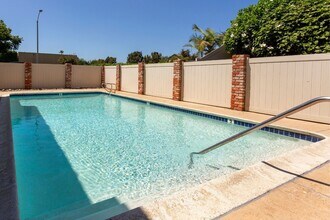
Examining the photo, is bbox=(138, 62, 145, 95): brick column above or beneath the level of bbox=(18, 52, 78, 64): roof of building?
beneath

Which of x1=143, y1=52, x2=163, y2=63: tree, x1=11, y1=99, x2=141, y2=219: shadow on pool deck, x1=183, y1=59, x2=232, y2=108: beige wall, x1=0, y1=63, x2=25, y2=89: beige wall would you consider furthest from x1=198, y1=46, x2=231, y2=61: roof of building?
x1=143, y1=52, x2=163, y2=63: tree

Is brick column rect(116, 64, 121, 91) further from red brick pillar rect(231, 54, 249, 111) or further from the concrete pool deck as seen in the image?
the concrete pool deck

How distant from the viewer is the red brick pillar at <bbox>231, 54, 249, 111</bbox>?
888cm

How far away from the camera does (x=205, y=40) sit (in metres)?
22.6

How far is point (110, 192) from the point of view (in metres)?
3.67

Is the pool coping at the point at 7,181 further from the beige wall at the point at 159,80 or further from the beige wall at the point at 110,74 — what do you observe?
the beige wall at the point at 110,74

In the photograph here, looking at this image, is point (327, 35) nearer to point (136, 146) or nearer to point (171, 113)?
point (171, 113)

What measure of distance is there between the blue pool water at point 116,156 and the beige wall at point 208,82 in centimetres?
167

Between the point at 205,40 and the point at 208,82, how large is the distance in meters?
13.2

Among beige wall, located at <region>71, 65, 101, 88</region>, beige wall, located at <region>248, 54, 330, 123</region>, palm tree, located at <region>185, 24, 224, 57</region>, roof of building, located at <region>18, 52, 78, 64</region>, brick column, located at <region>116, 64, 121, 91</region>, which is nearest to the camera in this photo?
beige wall, located at <region>248, 54, 330, 123</region>

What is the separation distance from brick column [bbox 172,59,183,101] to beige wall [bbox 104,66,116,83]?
25.1 feet

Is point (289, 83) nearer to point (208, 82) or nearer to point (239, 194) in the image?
point (208, 82)

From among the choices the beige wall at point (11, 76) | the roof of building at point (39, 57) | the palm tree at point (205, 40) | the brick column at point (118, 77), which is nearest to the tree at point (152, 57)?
the roof of building at point (39, 57)

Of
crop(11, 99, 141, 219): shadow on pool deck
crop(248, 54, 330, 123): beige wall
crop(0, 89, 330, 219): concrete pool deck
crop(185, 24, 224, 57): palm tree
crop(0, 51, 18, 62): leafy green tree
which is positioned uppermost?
crop(185, 24, 224, 57): palm tree
